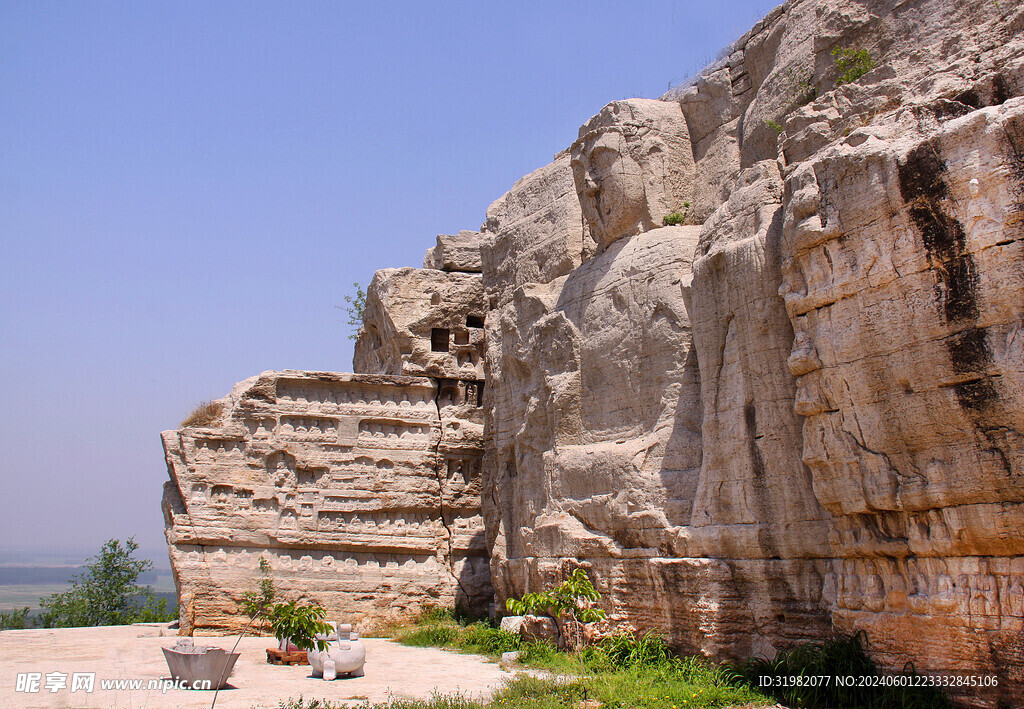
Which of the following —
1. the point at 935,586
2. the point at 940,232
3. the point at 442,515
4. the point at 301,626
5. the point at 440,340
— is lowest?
the point at 301,626

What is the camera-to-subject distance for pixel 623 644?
11242 millimetres

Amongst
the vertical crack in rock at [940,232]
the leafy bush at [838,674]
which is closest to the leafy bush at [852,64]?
the vertical crack in rock at [940,232]

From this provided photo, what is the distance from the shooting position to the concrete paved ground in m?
9.50

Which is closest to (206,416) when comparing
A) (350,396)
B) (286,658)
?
(350,396)

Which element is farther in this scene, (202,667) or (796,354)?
(202,667)

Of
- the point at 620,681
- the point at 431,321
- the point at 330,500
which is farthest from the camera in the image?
the point at 431,321

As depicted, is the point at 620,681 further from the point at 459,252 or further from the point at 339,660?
the point at 459,252

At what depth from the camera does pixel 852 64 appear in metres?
11.0

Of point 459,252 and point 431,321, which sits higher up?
point 459,252

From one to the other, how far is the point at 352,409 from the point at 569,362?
4888 millimetres

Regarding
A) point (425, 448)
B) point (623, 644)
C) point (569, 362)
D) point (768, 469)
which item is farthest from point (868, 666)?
point (425, 448)

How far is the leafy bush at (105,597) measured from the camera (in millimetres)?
22531

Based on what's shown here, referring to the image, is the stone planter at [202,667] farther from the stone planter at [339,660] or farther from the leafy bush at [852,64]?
the leafy bush at [852,64]

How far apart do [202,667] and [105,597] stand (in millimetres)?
15355
